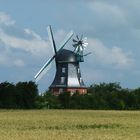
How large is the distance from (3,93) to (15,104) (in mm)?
3813

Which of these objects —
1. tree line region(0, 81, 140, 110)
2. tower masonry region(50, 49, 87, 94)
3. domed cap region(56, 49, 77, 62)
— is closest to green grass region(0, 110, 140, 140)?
tree line region(0, 81, 140, 110)

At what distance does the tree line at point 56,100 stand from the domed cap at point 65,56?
26263mm

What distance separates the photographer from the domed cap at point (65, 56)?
589 ft

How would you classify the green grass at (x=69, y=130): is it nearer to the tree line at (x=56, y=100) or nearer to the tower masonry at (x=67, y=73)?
the tree line at (x=56, y=100)

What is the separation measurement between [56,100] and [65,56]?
36.5 meters

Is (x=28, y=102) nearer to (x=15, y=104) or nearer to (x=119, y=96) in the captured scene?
(x=15, y=104)

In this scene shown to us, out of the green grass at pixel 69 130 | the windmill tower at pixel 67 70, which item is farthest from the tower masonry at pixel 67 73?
the green grass at pixel 69 130

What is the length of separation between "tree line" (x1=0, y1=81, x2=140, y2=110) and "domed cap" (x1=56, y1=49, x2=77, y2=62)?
26263 mm

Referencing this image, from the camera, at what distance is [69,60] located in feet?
593

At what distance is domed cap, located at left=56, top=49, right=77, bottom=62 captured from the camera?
180 metres

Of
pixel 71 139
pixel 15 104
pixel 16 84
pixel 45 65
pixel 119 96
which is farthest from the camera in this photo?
pixel 45 65

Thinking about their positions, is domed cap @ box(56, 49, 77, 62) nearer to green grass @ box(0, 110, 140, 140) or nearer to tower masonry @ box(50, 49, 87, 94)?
tower masonry @ box(50, 49, 87, 94)

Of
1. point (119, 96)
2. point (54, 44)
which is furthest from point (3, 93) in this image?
point (54, 44)

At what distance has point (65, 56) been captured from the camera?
18088cm
